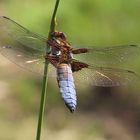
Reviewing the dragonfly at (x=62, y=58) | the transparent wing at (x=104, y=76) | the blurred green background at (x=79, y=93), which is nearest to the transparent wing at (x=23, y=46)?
the dragonfly at (x=62, y=58)

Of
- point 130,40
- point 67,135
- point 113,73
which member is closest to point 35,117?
point 67,135

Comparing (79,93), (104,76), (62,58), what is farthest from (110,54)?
(79,93)

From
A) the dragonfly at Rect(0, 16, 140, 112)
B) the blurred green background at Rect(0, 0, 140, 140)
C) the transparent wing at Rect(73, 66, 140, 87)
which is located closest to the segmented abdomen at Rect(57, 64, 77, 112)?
the dragonfly at Rect(0, 16, 140, 112)

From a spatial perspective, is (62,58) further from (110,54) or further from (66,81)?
(110,54)

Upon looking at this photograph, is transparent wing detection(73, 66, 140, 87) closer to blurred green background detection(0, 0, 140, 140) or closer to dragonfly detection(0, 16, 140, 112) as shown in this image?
dragonfly detection(0, 16, 140, 112)

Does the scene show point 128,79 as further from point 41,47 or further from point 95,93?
point 95,93

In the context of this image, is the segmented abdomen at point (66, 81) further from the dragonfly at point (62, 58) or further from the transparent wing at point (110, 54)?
the transparent wing at point (110, 54)
